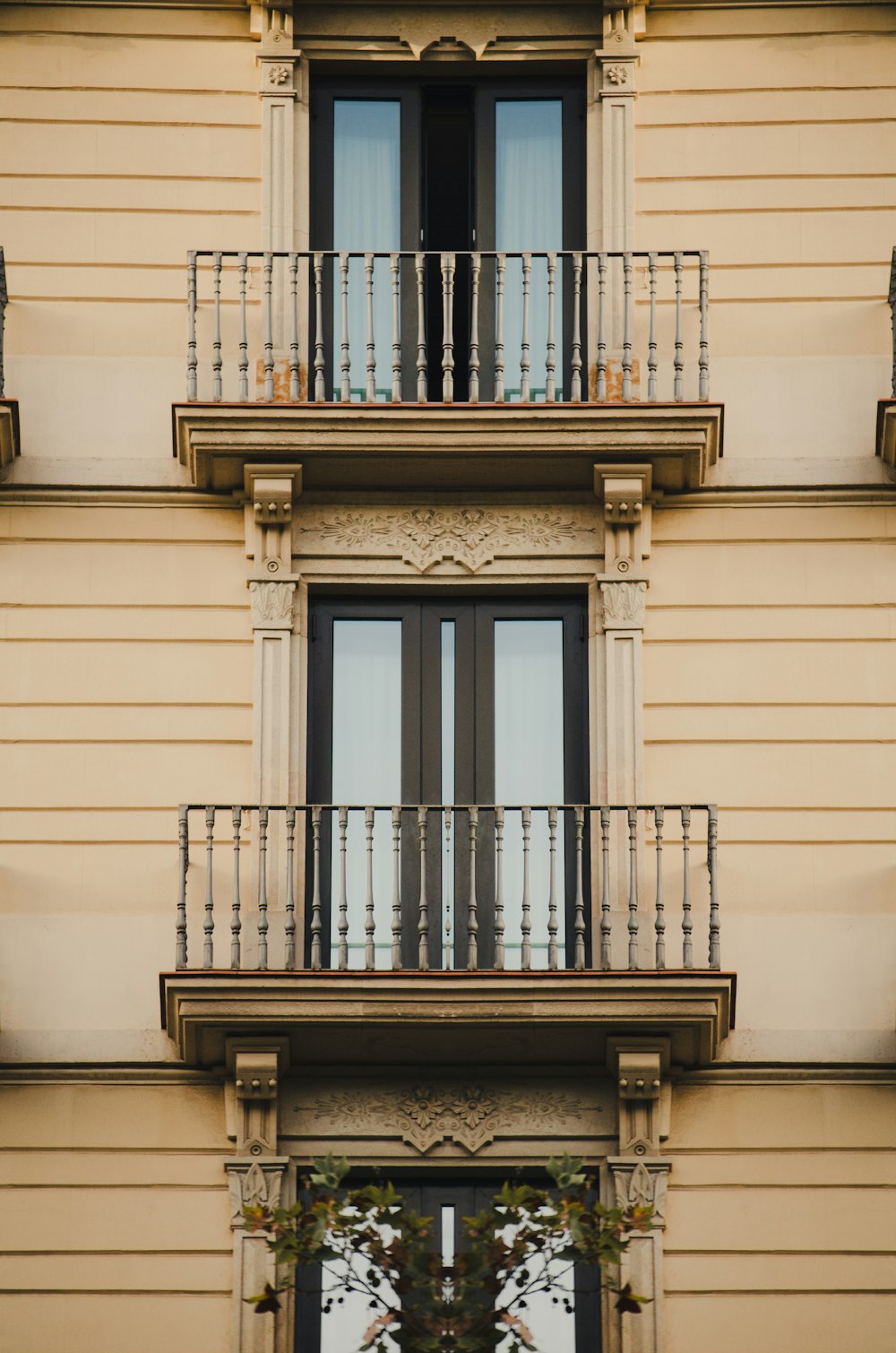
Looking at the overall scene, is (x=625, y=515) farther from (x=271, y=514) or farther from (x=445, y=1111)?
(x=445, y=1111)

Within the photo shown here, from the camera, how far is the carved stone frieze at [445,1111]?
49.9ft

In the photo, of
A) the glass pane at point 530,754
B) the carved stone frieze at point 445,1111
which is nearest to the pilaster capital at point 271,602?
the glass pane at point 530,754

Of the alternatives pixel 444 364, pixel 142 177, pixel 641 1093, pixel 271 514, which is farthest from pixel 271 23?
pixel 641 1093

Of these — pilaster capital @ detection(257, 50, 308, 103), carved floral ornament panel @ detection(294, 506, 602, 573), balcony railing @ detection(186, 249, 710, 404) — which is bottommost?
carved floral ornament panel @ detection(294, 506, 602, 573)

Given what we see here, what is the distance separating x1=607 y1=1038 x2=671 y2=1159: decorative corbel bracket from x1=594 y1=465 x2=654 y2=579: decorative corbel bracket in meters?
2.98

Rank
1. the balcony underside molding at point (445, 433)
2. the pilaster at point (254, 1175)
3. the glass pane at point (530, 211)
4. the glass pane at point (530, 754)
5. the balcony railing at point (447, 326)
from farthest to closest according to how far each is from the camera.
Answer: the glass pane at point (530, 211) → the balcony railing at point (447, 326) → the balcony underside molding at point (445, 433) → the glass pane at point (530, 754) → the pilaster at point (254, 1175)

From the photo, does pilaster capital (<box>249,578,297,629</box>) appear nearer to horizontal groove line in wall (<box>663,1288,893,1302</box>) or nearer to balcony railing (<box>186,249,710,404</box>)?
balcony railing (<box>186,249,710,404</box>)

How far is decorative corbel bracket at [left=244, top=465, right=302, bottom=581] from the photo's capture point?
53.4 feet

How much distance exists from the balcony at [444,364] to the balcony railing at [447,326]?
0.04 feet

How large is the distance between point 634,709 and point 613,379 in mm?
2135

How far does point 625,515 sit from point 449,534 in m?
1.08

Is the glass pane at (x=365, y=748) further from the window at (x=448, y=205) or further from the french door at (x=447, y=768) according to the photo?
the window at (x=448, y=205)

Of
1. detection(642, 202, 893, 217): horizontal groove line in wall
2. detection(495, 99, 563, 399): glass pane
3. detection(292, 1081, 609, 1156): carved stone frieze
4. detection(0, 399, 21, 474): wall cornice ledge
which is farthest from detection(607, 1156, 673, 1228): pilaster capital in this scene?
detection(642, 202, 893, 217): horizontal groove line in wall

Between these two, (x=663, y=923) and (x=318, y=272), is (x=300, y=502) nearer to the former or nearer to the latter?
(x=318, y=272)
